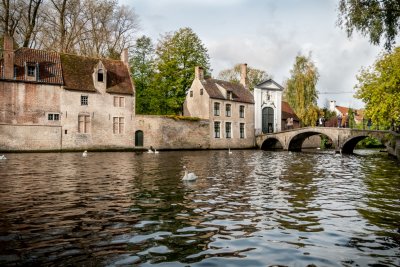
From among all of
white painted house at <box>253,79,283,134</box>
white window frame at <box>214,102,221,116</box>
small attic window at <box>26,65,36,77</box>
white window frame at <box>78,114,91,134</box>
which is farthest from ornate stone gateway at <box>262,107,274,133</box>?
small attic window at <box>26,65,36,77</box>

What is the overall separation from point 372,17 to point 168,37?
33081mm

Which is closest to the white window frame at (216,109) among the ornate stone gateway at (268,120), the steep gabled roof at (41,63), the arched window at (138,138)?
the ornate stone gateway at (268,120)

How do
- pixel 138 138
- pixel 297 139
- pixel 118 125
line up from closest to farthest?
pixel 118 125, pixel 138 138, pixel 297 139

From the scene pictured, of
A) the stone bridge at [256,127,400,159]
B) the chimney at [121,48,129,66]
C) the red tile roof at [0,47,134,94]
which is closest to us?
the stone bridge at [256,127,400,159]

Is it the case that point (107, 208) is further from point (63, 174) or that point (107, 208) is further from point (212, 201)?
point (63, 174)

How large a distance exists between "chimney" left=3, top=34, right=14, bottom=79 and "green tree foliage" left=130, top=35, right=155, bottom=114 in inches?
600

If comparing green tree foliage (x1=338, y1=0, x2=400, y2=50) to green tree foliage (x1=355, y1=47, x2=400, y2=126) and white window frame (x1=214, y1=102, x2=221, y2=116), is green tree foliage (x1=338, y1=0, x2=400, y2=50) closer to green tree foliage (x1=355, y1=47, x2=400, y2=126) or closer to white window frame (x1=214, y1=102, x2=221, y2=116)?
green tree foliage (x1=355, y1=47, x2=400, y2=126)

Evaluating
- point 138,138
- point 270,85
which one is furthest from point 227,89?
point 138,138

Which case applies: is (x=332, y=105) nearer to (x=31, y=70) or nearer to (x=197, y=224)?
(x=31, y=70)

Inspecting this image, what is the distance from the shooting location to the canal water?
5.02 meters

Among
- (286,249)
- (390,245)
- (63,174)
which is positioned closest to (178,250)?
(286,249)

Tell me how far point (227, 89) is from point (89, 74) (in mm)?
18036

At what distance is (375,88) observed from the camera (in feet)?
83.4

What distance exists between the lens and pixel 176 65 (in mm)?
44062
